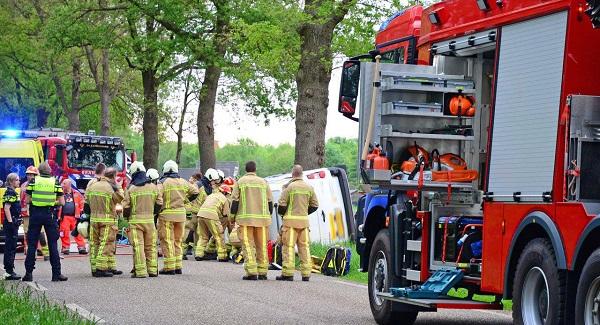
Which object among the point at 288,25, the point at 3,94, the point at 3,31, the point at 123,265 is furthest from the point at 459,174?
the point at 3,94

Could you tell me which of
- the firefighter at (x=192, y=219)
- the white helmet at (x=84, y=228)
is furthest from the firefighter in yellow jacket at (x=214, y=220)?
the white helmet at (x=84, y=228)

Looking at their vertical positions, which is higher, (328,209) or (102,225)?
(328,209)

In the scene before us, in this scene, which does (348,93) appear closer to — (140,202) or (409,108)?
(409,108)

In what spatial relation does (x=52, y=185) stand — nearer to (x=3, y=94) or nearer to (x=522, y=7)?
(x=522, y=7)

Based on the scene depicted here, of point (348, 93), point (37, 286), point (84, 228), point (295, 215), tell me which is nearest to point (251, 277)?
point (295, 215)

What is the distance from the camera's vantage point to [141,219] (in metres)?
20.4

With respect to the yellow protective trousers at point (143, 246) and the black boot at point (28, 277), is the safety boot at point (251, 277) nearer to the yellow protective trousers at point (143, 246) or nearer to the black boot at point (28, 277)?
the yellow protective trousers at point (143, 246)

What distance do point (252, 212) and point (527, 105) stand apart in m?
10.1

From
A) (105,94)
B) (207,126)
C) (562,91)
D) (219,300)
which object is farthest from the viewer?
(105,94)

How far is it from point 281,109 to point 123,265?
2038cm

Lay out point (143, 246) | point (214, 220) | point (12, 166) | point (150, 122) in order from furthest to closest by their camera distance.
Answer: point (150, 122) < point (12, 166) < point (214, 220) < point (143, 246)

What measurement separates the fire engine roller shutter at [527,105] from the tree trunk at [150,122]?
33.8m

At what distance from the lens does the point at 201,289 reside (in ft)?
58.1

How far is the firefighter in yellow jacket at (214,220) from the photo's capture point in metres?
25.3
